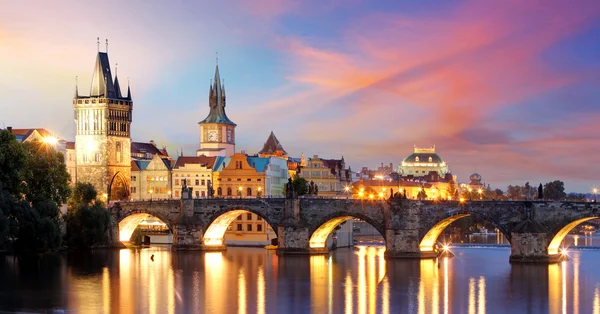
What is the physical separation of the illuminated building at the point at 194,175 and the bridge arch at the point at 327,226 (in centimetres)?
3685

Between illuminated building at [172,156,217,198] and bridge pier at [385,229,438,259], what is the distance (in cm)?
4664

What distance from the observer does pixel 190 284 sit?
70.6 metres

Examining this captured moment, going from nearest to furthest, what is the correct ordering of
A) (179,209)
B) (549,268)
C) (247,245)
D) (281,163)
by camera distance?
(549,268), (179,209), (247,245), (281,163)

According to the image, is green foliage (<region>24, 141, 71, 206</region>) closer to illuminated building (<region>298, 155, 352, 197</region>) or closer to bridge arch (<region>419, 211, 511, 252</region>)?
bridge arch (<region>419, 211, 511, 252</region>)

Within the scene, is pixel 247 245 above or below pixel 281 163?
below

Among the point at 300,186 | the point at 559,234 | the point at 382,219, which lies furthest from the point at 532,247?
the point at 300,186

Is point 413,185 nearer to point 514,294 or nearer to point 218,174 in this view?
point 218,174

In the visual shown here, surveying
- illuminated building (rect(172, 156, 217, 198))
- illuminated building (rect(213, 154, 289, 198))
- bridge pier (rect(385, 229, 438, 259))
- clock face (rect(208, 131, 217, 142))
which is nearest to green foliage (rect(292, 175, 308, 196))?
illuminated building (rect(213, 154, 289, 198))

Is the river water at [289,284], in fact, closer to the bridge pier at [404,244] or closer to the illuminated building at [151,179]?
the bridge pier at [404,244]

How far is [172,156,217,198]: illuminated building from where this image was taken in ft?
428

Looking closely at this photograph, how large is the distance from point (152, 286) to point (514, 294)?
24.9m

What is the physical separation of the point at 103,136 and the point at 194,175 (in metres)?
13.0

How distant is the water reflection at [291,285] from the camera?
197ft

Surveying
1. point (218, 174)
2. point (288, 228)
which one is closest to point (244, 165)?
point (218, 174)
